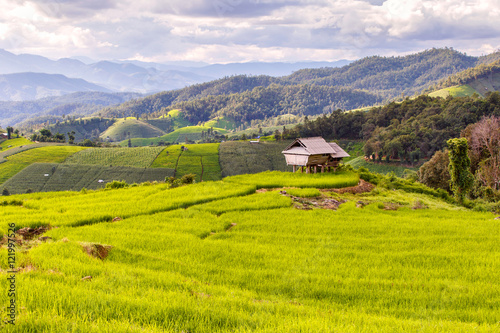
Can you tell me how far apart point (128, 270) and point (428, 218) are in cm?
1929

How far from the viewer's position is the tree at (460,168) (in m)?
31.8

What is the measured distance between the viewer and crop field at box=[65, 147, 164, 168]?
116 m

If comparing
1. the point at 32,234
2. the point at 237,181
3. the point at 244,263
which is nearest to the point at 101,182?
the point at 237,181

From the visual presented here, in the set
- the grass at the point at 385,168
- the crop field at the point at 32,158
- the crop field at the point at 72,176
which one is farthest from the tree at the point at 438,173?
the crop field at the point at 32,158

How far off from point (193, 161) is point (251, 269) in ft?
370

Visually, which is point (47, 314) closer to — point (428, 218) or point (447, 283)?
point (447, 283)

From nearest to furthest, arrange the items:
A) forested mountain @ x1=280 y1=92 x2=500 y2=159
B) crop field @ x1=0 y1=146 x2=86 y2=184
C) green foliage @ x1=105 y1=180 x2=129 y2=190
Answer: green foliage @ x1=105 y1=180 x2=129 y2=190
crop field @ x1=0 y1=146 x2=86 y2=184
forested mountain @ x1=280 y1=92 x2=500 y2=159

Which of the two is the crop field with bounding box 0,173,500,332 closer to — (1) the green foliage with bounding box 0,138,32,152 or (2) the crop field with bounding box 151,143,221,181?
(2) the crop field with bounding box 151,143,221,181

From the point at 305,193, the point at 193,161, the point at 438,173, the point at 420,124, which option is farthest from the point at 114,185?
the point at 420,124

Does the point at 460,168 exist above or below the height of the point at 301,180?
above

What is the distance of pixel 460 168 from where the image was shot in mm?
32250

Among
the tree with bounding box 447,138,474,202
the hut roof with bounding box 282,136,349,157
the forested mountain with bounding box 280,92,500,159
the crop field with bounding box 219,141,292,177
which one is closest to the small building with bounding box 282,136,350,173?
the hut roof with bounding box 282,136,349,157

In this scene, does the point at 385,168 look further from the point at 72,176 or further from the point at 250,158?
the point at 72,176

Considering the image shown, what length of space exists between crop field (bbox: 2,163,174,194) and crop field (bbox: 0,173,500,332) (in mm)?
78802
